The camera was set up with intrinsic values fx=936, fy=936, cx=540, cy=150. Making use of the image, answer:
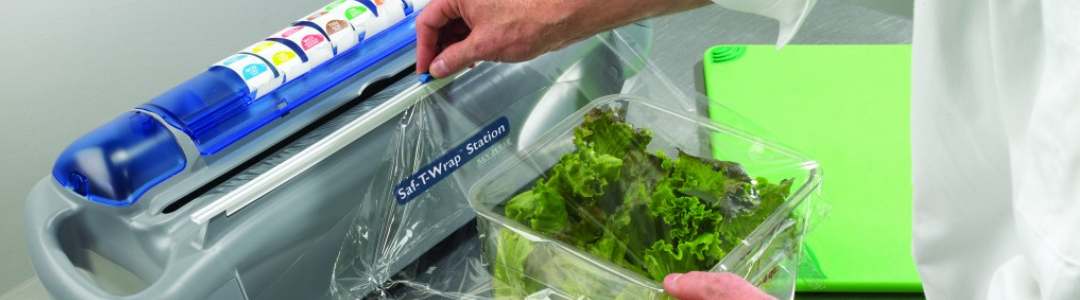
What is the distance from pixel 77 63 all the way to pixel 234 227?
0.79m

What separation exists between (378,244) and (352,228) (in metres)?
0.03

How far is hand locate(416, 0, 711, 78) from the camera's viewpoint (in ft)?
2.97

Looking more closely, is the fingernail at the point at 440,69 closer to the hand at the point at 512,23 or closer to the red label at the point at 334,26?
the hand at the point at 512,23

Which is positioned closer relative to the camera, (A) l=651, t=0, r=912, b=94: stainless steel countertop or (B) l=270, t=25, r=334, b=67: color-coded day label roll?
(B) l=270, t=25, r=334, b=67: color-coded day label roll

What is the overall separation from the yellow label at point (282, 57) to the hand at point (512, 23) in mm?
122

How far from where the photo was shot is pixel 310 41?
918mm

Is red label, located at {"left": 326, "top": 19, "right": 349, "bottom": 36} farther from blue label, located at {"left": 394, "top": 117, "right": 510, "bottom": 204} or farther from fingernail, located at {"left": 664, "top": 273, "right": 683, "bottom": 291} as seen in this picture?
fingernail, located at {"left": 664, "top": 273, "right": 683, "bottom": 291}

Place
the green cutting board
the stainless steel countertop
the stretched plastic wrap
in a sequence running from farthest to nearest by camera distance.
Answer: the stainless steel countertop
the green cutting board
the stretched plastic wrap

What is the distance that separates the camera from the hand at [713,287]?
0.64 metres

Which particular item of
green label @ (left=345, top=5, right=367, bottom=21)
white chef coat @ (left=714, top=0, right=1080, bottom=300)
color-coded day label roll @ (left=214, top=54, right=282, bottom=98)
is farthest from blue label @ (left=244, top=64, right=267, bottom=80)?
white chef coat @ (left=714, top=0, right=1080, bottom=300)

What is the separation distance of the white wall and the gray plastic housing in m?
0.60

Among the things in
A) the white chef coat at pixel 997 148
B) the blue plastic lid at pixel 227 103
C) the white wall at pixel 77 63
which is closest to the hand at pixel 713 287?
the white chef coat at pixel 997 148

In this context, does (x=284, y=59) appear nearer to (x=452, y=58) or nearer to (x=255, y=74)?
(x=255, y=74)

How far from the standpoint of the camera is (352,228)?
85cm
